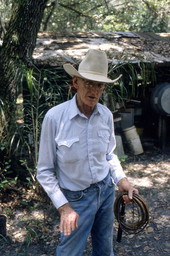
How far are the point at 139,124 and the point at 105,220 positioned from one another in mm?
6683

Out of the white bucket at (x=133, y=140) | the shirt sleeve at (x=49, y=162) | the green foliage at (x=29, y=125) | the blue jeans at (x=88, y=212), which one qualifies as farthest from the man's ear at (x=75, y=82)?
the white bucket at (x=133, y=140)

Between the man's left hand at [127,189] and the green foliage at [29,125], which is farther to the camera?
the green foliage at [29,125]

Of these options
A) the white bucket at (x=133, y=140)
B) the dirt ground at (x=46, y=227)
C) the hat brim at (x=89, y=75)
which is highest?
the hat brim at (x=89, y=75)

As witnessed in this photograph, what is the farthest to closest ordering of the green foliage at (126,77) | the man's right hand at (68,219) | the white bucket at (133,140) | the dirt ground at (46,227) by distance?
the white bucket at (133,140) → the green foliage at (126,77) → the dirt ground at (46,227) → the man's right hand at (68,219)

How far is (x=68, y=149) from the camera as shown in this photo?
2.01m

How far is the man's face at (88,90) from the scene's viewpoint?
2.03 m

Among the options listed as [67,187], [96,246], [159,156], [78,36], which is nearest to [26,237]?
[96,246]

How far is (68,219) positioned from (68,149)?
17.1 inches

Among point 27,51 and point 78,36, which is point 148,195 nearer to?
point 27,51

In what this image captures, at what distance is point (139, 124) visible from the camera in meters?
8.80

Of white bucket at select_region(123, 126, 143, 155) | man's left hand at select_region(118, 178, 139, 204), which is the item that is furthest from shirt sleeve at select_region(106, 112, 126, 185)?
white bucket at select_region(123, 126, 143, 155)

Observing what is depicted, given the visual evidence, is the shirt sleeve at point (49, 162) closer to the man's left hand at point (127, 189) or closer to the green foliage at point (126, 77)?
the man's left hand at point (127, 189)

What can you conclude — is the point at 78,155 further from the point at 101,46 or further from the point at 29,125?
the point at 101,46

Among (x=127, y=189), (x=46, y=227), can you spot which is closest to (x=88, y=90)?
(x=127, y=189)
